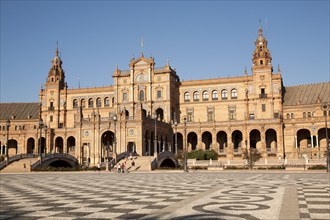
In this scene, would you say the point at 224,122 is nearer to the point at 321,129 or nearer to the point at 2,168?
the point at 321,129

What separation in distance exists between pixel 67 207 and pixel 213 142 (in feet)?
246

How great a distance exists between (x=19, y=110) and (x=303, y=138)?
72.7m

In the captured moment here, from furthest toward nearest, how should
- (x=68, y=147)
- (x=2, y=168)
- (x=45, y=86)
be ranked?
1. (x=45, y=86)
2. (x=68, y=147)
3. (x=2, y=168)

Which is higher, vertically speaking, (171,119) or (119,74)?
(119,74)

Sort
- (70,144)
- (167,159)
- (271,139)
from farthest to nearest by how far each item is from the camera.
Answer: (70,144) < (271,139) < (167,159)

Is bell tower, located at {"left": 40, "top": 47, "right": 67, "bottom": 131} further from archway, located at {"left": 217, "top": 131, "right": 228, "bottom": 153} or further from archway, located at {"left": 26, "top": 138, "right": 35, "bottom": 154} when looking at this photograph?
archway, located at {"left": 217, "top": 131, "right": 228, "bottom": 153}

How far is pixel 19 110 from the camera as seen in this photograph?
365 ft

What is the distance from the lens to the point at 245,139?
85.3 meters

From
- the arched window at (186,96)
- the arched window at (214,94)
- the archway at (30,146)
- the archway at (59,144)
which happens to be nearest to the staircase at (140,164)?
the arched window at (186,96)

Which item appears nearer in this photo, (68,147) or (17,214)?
(17,214)

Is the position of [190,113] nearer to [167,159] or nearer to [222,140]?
[222,140]

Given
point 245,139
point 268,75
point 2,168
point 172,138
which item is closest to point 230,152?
point 245,139

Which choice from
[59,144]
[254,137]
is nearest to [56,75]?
[59,144]

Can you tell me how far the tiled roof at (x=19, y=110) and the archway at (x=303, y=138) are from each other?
213ft
